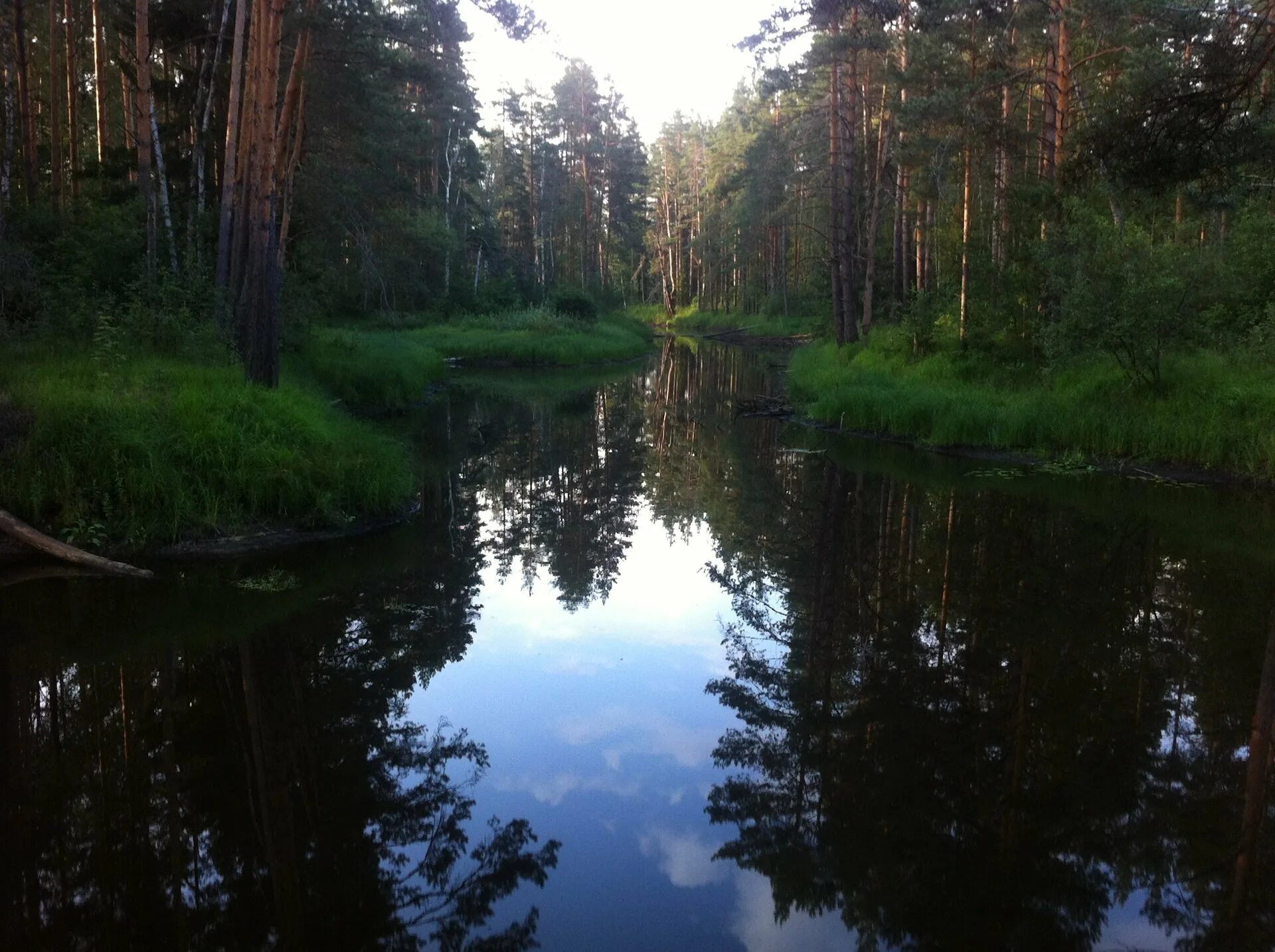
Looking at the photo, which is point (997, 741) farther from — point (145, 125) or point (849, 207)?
point (849, 207)

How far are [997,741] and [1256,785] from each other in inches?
53.8

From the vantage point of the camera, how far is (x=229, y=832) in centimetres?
472

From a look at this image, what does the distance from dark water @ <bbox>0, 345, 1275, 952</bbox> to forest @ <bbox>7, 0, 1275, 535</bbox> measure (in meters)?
2.03

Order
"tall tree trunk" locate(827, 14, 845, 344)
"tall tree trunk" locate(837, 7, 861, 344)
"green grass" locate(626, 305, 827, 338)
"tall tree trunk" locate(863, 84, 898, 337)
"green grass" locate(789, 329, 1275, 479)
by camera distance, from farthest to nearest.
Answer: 1. "green grass" locate(626, 305, 827, 338)
2. "tall tree trunk" locate(863, 84, 898, 337)
3. "tall tree trunk" locate(837, 7, 861, 344)
4. "tall tree trunk" locate(827, 14, 845, 344)
5. "green grass" locate(789, 329, 1275, 479)

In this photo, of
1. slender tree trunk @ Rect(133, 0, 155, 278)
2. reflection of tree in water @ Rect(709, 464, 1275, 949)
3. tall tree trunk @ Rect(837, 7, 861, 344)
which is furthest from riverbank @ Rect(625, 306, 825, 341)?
reflection of tree in water @ Rect(709, 464, 1275, 949)

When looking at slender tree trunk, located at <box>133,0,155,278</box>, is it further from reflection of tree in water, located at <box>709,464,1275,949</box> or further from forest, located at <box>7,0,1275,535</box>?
reflection of tree in water, located at <box>709,464,1275,949</box>

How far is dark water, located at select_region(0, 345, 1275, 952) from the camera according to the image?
13.9 ft

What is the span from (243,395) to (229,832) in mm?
7200

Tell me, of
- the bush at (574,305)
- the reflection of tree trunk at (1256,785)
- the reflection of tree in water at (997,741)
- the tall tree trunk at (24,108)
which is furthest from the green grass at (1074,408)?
the bush at (574,305)

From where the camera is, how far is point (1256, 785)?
207 inches

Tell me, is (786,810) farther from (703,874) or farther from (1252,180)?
(1252,180)

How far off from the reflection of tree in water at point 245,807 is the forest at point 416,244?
3.08 m

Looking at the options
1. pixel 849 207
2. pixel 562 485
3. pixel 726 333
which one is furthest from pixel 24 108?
pixel 726 333

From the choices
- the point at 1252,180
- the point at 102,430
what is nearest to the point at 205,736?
the point at 102,430
